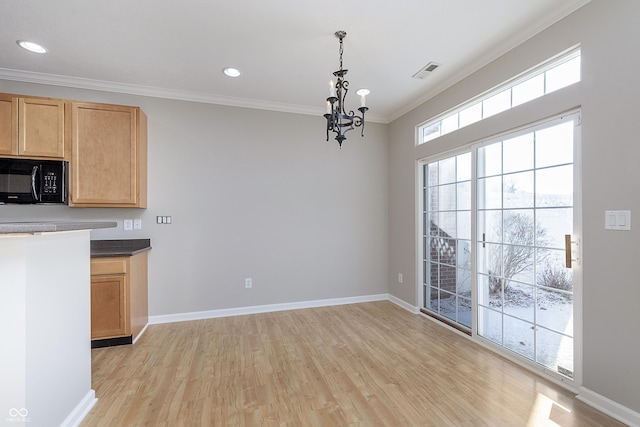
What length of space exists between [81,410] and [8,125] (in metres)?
2.76

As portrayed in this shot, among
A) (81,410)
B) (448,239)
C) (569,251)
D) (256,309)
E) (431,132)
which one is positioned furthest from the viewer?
(256,309)

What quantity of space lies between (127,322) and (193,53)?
8.85 feet

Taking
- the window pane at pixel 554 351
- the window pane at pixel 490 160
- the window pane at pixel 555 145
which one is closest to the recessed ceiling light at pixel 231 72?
the window pane at pixel 490 160

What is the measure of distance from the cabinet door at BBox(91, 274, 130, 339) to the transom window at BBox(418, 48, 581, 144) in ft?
12.8

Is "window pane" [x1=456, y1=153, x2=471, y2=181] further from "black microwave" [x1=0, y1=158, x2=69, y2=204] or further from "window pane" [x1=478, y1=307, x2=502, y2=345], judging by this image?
"black microwave" [x1=0, y1=158, x2=69, y2=204]

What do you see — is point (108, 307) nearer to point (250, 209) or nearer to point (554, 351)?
point (250, 209)

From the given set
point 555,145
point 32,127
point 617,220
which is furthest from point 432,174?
point 32,127

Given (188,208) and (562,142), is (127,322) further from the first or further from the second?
(562,142)

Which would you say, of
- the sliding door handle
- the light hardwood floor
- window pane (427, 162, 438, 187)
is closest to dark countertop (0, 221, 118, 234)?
the light hardwood floor

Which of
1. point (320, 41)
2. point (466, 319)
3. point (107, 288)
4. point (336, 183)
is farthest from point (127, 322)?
point (466, 319)

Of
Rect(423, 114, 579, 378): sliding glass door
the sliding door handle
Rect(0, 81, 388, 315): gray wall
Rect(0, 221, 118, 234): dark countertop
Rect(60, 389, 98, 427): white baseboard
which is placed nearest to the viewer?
Rect(0, 221, 118, 234): dark countertop

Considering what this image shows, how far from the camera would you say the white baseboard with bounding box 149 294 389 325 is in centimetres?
354

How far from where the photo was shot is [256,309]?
385 centimetres

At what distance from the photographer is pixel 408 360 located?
2.57 metres
